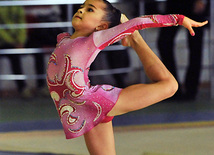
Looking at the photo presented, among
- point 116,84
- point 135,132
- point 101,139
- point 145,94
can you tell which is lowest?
point 116,84

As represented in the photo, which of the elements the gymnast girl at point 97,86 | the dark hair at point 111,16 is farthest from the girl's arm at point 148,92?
the dark hair at point 111,16

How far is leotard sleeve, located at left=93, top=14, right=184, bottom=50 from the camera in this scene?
1428 millimetres

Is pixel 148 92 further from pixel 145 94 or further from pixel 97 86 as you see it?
pixel 97 86

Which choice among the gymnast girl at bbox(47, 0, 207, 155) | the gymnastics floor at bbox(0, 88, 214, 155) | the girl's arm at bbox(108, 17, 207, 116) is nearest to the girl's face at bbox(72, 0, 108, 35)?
the gymnast girl at bbox(47, 0, 207, 155)

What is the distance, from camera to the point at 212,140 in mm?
2600

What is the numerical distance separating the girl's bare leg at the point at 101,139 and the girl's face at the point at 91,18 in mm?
330

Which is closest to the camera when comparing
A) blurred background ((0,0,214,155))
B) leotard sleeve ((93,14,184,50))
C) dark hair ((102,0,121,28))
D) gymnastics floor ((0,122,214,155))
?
leotard sleeve ((93,14,184,50))

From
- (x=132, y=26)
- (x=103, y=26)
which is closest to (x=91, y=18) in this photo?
(x=103, y=26)

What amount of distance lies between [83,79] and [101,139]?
0.23 metres

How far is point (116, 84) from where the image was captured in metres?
4.61

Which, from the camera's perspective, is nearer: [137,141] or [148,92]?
[148,92]

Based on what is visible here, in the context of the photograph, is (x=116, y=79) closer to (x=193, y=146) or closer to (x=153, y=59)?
(x=193, y=146)

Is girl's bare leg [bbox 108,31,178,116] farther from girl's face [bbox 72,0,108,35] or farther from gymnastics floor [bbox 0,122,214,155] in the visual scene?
gymnastics floor [bbox 0,122,214,155]

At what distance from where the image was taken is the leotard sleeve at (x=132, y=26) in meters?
1.43
